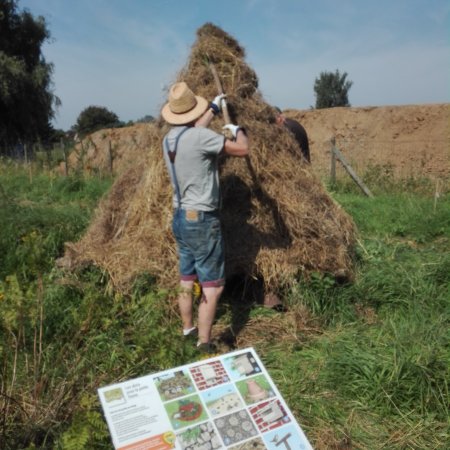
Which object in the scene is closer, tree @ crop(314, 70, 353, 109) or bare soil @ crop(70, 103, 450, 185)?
bare soil @ crop(70, 103, 450, 185)

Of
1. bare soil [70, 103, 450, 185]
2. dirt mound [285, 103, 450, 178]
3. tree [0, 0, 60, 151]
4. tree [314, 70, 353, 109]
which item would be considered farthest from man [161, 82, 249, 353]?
tree [314, 70, 353, 109]

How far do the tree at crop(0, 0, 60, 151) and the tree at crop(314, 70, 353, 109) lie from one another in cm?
2806

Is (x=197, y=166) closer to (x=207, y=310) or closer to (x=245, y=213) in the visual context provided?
(x=207, y=310)

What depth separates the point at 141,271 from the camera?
3.90 m

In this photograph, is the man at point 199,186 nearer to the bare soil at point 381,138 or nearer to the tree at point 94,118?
the bare soil at point 381,138

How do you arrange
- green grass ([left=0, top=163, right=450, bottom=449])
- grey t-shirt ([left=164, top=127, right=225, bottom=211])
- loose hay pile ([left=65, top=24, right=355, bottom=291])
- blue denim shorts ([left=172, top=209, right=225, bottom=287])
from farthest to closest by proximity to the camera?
loose hay pile ([left=65, top=24, right=355, bottom=291]), blue denim shorts ([left=172, top=209, right=225, bottom=287]), grey t-shirt ([left=164, top=127, right=225, bottom=211]), green grass ([left=0, top=163, right=450, bottom=449])

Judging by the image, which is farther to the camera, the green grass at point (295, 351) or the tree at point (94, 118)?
the tree at point (94, 118)

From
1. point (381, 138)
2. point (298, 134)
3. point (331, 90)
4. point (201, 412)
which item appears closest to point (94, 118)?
point (331, 90)

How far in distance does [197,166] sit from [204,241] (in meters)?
0.51

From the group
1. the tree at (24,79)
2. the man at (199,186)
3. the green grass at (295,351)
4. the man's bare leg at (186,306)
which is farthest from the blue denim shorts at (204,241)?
the tree at (24,79)

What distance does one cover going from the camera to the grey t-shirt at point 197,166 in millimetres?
2926

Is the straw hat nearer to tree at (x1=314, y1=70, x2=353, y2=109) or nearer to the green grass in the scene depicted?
the green grass

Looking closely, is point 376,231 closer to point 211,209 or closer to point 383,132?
point 211,209

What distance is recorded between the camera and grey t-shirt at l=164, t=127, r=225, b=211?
293 centimetres
